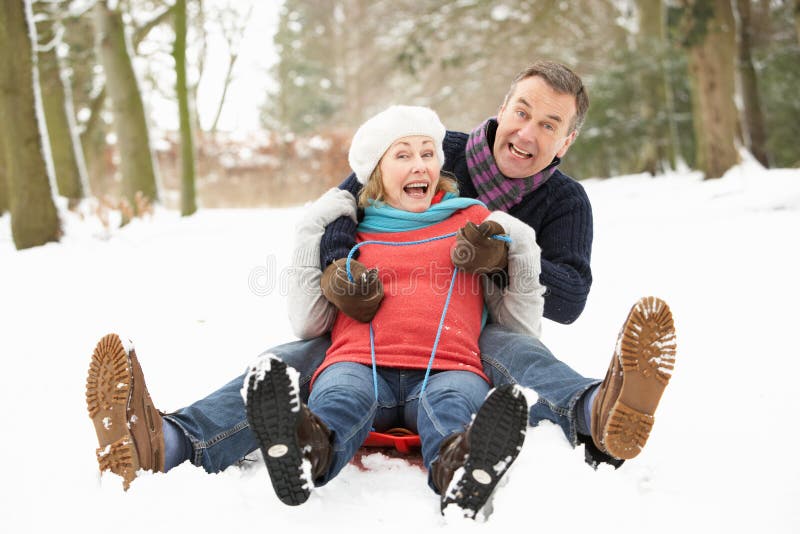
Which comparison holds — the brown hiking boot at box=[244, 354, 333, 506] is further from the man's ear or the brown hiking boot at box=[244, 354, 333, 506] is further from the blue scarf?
the man's ear

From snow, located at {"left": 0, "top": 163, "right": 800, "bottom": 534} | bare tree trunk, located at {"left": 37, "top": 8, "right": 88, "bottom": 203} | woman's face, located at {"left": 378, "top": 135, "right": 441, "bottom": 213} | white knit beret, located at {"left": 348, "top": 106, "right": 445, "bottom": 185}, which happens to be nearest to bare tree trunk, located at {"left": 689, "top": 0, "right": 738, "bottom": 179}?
snow, located at {"left": 0, "top": 163, "right": 800, "bottom": 534}

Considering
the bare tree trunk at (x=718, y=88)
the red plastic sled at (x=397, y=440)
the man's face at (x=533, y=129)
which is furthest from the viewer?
the bare tree trunk at (x=718, y=88)

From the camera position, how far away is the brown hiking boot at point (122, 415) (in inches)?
62.3

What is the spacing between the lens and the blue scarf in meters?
2.22

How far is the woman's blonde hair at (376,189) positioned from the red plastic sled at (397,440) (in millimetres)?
813

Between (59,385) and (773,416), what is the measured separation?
8.62 ft

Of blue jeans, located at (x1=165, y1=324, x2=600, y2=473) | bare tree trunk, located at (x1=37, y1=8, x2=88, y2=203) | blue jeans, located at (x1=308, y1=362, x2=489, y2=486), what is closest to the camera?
blue jeans, located at (x1=308, y1=362, x2=489, y2=486)

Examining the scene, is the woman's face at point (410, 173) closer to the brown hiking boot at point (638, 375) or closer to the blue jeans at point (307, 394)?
the blue jeans at point (307, 394)

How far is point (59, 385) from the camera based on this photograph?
260 cm

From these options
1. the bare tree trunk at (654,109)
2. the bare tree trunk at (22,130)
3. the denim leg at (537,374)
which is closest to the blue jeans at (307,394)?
the denim leg at (537,374)

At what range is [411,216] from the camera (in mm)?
2217

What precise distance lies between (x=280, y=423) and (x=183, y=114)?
327 inches

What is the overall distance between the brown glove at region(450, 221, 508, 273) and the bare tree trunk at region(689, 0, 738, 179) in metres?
7.13

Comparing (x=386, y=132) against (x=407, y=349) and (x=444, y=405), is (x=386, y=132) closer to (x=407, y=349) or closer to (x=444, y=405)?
(x=407, y=349)
